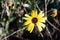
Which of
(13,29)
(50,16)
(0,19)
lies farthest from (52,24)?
(0,19)

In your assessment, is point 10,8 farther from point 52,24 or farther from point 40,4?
point 52,24

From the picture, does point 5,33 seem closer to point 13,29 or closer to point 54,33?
point 13,29

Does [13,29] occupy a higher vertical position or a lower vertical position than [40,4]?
lower

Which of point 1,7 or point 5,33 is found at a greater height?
point 1,7

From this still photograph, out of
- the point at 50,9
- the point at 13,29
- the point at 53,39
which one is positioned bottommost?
the point at 53,39

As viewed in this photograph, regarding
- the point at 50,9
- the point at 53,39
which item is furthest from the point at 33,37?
the point at 50,9

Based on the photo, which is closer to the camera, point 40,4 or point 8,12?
point 8,12
